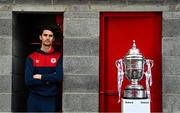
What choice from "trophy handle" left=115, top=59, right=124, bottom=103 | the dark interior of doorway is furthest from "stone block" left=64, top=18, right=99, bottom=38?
"trophy handle" left=115, top=59, right=124, bottom=103

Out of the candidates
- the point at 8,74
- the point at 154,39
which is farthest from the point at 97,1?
the point at 8,74

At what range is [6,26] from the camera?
1047 centimetres

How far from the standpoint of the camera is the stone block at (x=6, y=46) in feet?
34.2

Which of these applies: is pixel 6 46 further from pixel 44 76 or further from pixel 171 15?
pixel 171 15

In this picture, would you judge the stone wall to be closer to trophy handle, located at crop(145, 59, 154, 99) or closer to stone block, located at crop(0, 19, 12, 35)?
stone block, located at crop(0, 19, 12, 35)

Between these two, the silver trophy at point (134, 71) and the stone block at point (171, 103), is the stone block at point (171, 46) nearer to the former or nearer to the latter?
the silver trophy at point (134, 71)

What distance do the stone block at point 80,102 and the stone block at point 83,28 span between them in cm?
111

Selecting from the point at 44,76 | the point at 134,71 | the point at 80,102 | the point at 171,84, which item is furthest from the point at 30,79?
the point at 171,84

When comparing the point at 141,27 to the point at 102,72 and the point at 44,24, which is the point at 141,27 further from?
the point at 44,24

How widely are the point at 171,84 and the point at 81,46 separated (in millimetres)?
1798

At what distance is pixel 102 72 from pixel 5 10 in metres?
2.15

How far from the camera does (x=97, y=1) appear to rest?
1047 cm

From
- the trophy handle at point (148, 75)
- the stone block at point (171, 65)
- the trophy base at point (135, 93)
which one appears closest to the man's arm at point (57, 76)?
the trophy base at point (135, 93)

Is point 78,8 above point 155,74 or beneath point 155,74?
above
